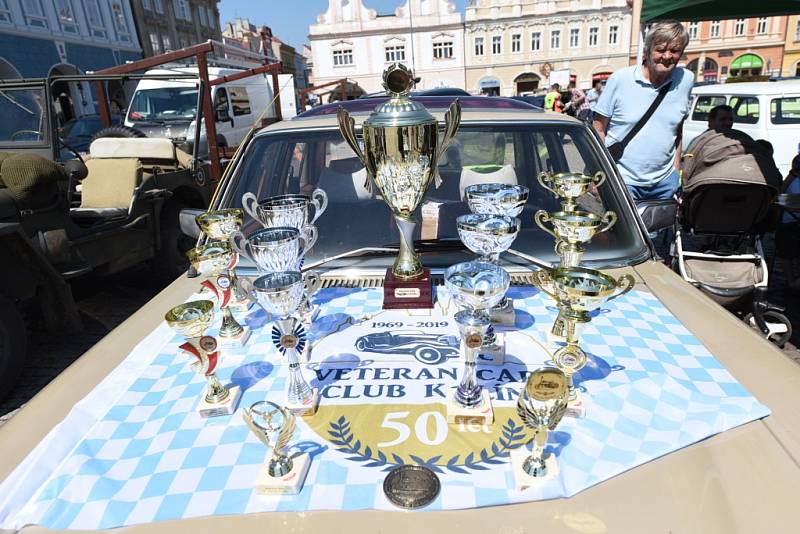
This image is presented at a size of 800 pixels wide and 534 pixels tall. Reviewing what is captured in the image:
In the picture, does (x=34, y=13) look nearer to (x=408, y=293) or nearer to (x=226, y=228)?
(x=226, y=228)

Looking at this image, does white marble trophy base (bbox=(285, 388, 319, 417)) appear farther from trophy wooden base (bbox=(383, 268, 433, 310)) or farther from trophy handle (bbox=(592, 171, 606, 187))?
trophy handle (bbox=(592, 171, 606, 187))

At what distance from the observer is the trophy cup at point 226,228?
187cm

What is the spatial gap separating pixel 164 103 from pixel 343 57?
45949 millimetres

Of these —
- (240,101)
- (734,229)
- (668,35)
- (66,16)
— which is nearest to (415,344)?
(668,35)

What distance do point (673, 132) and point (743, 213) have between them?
2.57 ft

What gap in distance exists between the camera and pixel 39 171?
3.46 m

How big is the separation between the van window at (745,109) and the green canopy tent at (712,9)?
3.09 m

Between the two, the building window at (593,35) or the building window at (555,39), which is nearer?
the building window at (593,35)

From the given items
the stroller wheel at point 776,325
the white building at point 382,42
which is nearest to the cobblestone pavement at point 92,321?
the stroller wheel at point 776,325

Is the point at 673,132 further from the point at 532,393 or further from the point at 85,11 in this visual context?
the point at 85,11

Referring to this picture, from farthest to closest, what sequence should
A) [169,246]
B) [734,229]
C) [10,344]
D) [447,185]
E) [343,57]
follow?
[343,57]
[169,246]
[734,229]
[10,344]
[447,185]

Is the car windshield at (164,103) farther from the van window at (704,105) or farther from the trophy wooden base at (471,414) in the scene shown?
the trophy wooden base at (471,414)

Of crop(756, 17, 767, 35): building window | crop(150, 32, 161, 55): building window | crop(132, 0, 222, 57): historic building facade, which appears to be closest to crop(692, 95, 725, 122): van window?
crop(132, 0, 222, 57): historic building facade

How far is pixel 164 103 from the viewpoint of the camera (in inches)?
399
